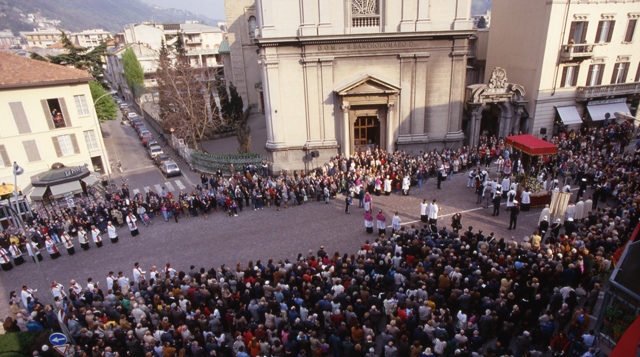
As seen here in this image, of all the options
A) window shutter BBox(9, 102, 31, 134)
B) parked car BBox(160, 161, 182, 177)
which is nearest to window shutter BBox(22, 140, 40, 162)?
window shutter BBox(9, 102, 31, 134)

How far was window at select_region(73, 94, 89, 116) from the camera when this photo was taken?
96.5 feet

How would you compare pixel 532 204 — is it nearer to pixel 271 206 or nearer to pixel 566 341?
pixel 566 341

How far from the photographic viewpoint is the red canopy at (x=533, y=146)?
20.0 m

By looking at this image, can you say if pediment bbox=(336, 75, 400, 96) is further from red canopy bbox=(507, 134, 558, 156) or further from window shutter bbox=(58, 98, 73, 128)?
window shutter bbox=(58, 98, 73, 128)

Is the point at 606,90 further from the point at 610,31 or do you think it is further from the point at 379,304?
the point at 379,304

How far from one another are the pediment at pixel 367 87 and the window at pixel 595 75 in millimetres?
16282

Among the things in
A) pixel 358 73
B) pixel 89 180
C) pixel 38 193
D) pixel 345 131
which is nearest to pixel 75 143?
pixel 89 180

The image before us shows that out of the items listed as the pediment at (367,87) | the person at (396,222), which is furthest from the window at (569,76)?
the person at (396,222)

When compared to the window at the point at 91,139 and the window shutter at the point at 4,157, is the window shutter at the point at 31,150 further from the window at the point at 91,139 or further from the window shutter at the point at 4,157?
the window at the point at 91,139

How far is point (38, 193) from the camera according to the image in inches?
1013

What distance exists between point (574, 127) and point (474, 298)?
26227mm

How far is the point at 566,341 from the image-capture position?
9758mm

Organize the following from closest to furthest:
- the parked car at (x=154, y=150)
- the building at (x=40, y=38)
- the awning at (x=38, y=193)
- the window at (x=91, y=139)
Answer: the awning at (x=38, y=193) < the window at (x=91, y=139) < the parked car at (x=154, y=150) < the building at (x=40, y=38)

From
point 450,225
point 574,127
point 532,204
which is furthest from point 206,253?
point 574,127
